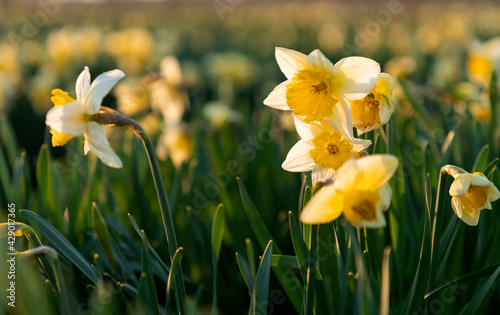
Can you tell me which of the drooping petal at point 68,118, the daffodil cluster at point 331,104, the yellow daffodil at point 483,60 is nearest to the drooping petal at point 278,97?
the daffodil cluster at point 331,104

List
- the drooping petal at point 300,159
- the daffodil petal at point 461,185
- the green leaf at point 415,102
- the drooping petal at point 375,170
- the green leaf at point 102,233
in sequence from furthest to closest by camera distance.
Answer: the green leaf at point 415,102 → the green leaf at point 102,233 → the drooping petal at point 300,159 → the daffodil petal at point 461,185 → the drooping petal at point 375,170

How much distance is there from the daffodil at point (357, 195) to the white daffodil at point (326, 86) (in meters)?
0.16

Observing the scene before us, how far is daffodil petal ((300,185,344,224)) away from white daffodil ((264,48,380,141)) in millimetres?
191

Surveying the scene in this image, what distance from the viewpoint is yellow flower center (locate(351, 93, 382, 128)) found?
3.02 feet

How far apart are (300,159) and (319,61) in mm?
199

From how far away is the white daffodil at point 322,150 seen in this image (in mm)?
913

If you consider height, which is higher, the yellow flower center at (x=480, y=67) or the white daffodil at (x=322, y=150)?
the white daffodil at (x=322, y=150)

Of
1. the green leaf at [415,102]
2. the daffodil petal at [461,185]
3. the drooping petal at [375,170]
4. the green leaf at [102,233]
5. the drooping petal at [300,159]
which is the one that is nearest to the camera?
the drooping petal at [375,170]


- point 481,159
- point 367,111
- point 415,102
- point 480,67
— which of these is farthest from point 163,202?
point 480,67

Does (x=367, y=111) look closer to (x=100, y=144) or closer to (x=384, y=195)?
(x=384, y=195)

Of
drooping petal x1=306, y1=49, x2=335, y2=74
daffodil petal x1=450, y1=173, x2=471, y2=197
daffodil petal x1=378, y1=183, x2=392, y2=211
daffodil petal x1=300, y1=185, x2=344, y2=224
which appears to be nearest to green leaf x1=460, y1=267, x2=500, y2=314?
daffodil petal x1=450, y1=173, x2=471, y2=197

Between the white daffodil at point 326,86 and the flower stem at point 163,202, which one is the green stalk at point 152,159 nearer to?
the flower stem at point 163,202

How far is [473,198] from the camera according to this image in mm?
916

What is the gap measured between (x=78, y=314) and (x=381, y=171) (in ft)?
2.28
